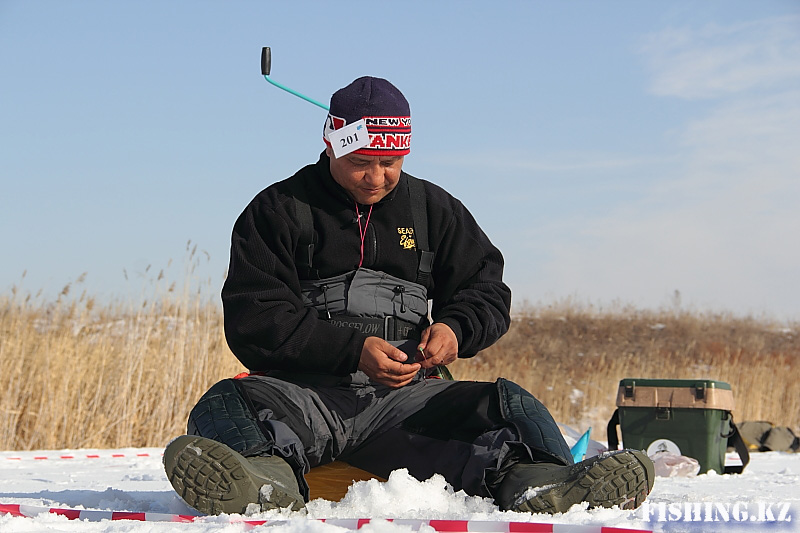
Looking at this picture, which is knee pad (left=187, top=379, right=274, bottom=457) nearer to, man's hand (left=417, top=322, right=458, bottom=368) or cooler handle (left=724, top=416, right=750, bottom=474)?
man's hand (left=417, top=322, right=458, bottom=368)

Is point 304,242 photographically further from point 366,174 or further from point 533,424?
point 533,424

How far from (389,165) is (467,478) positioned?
1047mm

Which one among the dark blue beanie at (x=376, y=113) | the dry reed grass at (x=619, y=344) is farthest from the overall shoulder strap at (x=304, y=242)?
the dry reed grass at (x=619, y=344)

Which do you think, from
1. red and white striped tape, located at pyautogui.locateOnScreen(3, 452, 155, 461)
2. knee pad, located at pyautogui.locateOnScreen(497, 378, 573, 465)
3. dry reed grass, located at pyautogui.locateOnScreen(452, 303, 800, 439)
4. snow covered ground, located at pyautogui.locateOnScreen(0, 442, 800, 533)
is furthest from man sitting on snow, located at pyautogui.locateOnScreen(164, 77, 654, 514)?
dry reed grass, located at pyautogui.locateOnScreen(452, 303, 800, 439)

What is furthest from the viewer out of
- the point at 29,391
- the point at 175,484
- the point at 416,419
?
the point at 29,391

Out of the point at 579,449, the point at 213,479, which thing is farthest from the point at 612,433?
the point at 213,479

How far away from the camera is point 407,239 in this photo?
10.1 feet

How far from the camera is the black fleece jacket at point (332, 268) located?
2.80 m

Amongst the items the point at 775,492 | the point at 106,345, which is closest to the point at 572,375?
the point at 106,345

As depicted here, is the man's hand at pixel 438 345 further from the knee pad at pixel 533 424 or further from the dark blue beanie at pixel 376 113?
the dark blue beanie at pixel 376 113

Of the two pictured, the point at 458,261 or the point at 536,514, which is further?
the point at 458,261

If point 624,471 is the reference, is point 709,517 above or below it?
below

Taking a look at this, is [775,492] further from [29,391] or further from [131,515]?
[29,391]

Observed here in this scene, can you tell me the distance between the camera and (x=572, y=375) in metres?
20.6
